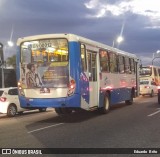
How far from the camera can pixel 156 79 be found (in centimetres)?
4653

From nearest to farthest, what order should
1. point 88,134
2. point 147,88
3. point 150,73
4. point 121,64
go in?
point 88,134, point 121,64, point 147,88, point 150,73

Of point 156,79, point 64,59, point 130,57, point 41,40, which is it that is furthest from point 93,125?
point 156,79

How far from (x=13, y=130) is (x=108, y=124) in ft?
11.8

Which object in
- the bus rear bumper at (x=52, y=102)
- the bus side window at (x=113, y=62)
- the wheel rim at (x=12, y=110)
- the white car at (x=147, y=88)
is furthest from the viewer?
the white car at (x=147, y=88)

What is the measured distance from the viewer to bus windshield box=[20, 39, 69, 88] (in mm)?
17562

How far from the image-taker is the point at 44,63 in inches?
712

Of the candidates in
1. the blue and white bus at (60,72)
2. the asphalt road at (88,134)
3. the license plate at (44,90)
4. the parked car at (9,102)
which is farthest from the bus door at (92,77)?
the parked car at (9,102)

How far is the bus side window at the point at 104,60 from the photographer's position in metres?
20.6

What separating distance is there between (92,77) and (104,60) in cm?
217

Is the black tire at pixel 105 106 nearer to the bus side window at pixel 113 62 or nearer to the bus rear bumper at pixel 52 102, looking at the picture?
the bus side window at pixel 113 62

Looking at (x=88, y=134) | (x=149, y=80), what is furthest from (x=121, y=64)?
(x=149, y=80)

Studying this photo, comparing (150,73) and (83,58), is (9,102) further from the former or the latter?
(150,73)

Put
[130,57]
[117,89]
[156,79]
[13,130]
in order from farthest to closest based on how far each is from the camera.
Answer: [156,79], [130,57], [117,89], [13,130]

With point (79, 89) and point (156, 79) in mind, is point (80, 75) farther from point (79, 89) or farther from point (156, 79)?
point (156, 79)
